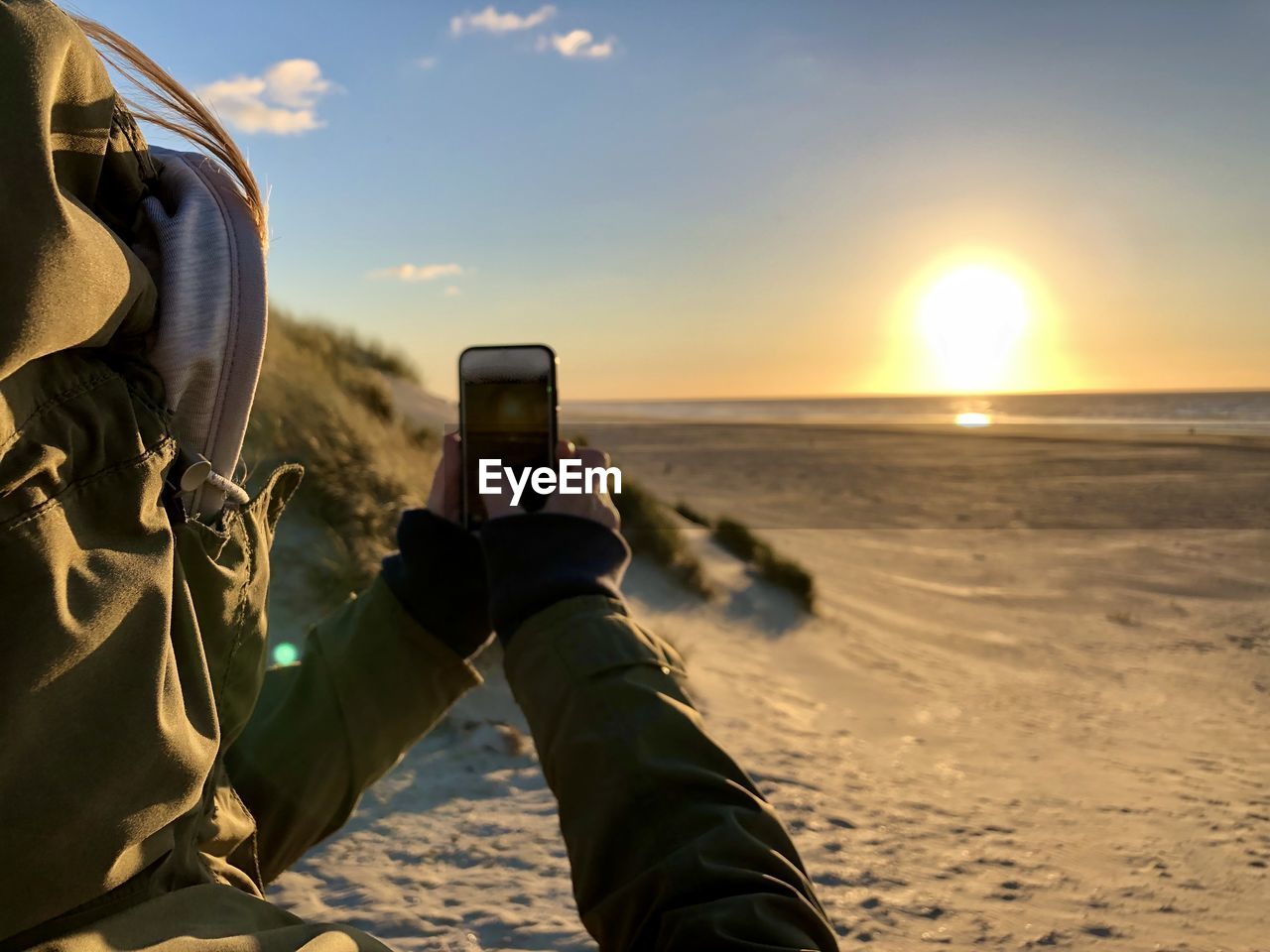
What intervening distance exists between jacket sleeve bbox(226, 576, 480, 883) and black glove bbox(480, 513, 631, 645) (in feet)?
1.03

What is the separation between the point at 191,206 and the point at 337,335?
14503 mm

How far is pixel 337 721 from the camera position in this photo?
1468mm

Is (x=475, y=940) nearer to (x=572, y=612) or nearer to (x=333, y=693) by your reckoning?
(x=333, y=693)

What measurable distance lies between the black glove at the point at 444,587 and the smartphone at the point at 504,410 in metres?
0.10

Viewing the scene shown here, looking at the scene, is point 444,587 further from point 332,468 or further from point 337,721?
point 332,468

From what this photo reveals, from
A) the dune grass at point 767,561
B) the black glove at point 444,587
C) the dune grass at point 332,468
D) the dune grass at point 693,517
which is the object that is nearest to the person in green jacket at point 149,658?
the black glove at point 444,587

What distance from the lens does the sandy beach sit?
9.54 feet

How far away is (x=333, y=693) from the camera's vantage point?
4.83ft

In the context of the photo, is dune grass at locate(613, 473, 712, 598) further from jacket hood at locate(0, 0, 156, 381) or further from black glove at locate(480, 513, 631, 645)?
jacket hood at locate(0, 0, 156, 381)

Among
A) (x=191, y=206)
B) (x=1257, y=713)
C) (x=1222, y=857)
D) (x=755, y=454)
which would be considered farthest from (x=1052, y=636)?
(x=755, y=454)

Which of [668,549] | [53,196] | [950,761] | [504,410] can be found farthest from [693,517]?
[53,196]

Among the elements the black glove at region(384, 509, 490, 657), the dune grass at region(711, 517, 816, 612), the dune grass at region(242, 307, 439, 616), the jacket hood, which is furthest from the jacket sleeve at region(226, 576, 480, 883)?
the dune grass at region(711, 517, 816, 612)

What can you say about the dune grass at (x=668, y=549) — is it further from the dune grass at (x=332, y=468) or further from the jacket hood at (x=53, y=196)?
the jacket hood at (x=53, y=196)

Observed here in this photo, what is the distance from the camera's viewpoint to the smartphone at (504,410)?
65.3 inches
